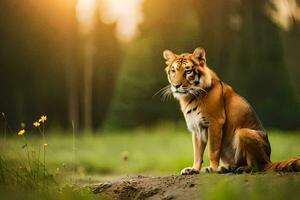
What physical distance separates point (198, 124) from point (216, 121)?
197 mm

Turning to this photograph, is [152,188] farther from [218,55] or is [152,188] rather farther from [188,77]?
[218,55]

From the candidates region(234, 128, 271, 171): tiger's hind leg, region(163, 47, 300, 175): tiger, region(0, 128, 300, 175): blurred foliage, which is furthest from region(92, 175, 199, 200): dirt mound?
region(0, 128, 300, 175): blurred foliage

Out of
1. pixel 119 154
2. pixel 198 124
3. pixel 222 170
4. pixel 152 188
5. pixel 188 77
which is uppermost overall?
pixel 188 77

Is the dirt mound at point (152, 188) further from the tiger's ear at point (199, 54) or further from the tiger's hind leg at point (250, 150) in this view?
the tiger's ear at point (199, 54)

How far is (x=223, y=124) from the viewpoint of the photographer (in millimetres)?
7215

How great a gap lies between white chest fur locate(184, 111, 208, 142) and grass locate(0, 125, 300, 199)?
23.7 inches

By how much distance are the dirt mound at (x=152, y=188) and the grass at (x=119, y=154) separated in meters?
0.18

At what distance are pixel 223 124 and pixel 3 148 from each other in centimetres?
232

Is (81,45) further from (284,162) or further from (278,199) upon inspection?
(278,199)

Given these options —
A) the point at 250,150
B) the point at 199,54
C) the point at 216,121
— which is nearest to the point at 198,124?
the point at 216,121

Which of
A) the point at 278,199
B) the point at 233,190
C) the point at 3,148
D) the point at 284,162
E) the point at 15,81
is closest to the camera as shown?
the point at 278,199

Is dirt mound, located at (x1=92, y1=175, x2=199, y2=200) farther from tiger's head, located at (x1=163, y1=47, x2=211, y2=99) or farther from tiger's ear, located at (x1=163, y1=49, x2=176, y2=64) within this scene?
tiger's ear, located at (x1=163, y1=49, x2=176, y2=64)

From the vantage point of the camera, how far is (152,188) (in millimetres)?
6848

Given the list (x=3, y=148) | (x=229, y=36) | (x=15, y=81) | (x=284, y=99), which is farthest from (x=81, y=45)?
(x=3, y=148)
